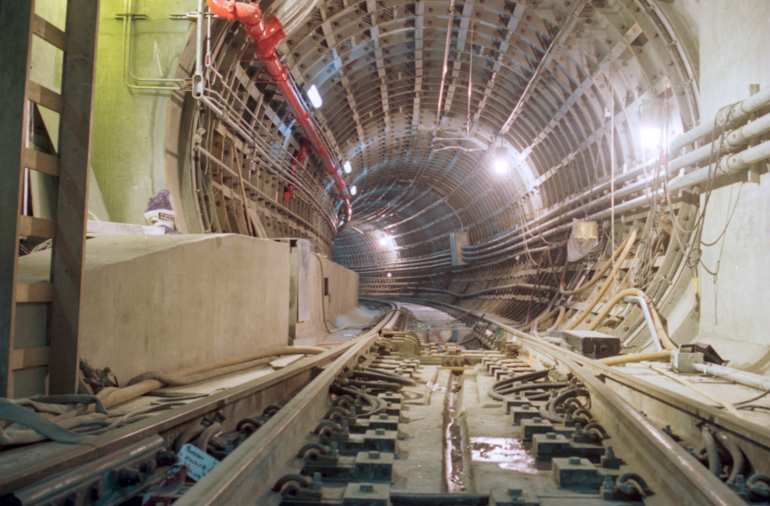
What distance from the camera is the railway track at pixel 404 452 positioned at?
1969 millimetres

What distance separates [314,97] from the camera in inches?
451

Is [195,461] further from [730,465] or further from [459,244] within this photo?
[459,244]

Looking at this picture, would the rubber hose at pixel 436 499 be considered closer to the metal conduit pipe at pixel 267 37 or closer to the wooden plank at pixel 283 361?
the wooden plank at pixel 283 361

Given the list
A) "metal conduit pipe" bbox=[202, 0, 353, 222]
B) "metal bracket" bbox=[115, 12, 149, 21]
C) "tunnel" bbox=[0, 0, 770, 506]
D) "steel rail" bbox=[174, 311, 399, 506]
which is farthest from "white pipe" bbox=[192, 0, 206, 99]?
"steel rail" bbox=[174, 311, 399, 506]

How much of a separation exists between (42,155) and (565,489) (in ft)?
11.2

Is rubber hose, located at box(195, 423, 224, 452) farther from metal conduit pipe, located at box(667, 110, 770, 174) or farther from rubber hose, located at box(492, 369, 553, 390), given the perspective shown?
metal conduit pipe, located at box(667, 110, 770, 174)

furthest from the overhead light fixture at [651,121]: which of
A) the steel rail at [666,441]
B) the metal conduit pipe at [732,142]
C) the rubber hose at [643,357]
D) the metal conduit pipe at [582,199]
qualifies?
the steel rail at [666,441]

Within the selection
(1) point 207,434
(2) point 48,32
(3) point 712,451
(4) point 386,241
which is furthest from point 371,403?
(4) point 386,241

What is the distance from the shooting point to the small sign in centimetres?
234

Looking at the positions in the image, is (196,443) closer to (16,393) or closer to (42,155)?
(16,393)

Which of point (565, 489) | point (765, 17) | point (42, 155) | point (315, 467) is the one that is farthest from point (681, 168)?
point (42, 155)

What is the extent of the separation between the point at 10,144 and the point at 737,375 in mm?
6090

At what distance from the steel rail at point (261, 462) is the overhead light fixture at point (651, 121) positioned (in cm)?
748

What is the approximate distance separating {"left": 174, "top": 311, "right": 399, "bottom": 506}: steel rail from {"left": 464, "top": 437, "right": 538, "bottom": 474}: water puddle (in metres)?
1.06
